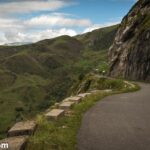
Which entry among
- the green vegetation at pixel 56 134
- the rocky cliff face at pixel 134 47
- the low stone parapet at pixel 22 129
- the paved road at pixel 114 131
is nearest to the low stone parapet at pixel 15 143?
the green vegetation at pixel 56 134

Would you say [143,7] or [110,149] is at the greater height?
[143,7]

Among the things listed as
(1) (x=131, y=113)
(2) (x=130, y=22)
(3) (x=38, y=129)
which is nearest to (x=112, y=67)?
(2) (x=130, y=22)

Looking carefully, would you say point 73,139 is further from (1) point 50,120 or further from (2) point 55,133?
(1) point 50,120

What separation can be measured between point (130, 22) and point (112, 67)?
13.1 metres

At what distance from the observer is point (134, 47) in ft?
244

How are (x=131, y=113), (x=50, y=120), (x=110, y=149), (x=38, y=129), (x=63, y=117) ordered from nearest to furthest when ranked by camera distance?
(x=110, y=149) < (x=38, y=129) < (x=50, y=120) < (x=63, y=117) < (x=131, y=113)

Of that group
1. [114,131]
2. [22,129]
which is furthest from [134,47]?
[22,129]

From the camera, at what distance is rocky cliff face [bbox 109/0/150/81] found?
68.0m

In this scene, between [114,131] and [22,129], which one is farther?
[114,131]

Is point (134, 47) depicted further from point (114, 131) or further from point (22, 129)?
point (22, 129)

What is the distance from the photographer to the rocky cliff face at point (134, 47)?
6800 centimetres

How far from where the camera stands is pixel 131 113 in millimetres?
17938

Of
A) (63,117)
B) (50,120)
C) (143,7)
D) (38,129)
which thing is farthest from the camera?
(143,7)

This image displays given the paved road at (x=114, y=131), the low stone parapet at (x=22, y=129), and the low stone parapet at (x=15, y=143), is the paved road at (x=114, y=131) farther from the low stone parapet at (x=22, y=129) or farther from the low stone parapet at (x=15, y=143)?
the low stone parapet at (x=15, y=143)
